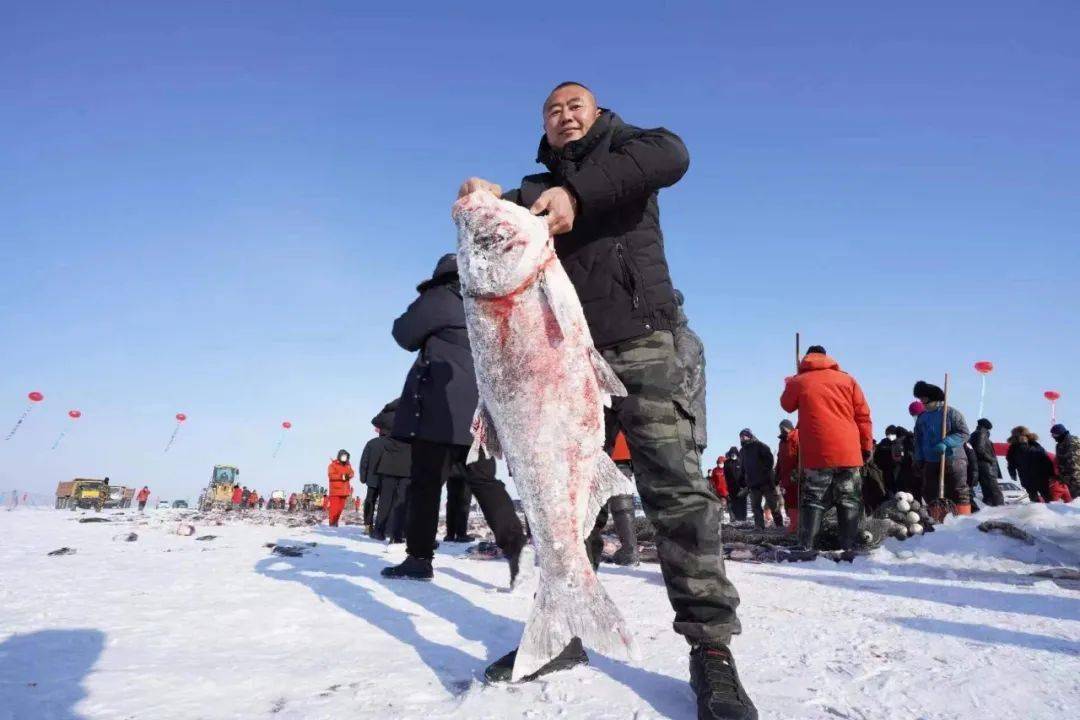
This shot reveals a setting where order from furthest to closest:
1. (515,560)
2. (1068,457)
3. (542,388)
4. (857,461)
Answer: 1. (1068,457)
2. (857,461)
3. (515,560)
4. (542,388)

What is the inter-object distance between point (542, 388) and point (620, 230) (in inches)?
43.0

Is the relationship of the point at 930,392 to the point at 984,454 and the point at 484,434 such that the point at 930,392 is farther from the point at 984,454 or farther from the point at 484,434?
the point at 484,434

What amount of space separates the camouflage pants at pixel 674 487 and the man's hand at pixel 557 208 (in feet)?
2.37

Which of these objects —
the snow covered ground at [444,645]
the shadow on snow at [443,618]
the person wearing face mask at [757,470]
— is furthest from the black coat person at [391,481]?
the person wearing face mask at [757,470]

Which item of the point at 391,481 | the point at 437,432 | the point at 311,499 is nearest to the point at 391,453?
the point at 391,481

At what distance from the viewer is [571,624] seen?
2422 mm

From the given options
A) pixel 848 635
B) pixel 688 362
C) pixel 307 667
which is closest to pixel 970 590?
pixel 848 635

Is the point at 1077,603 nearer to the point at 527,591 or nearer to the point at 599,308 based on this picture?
the point at 527,591

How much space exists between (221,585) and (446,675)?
9.71 feet

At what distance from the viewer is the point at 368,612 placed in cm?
409

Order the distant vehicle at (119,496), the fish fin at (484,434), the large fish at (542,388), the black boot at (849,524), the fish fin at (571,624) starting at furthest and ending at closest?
the distant vehicle at (119,496) < the black boot at (849,524) < the fish fin at (484,434) < the large fish at (542,388) < the fish fin at (571,624)

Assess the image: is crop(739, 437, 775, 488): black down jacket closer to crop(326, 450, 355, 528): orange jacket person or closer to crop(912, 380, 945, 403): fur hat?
crop(912, 380, 945, 403): fur hat

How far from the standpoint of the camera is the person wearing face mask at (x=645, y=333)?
268cm

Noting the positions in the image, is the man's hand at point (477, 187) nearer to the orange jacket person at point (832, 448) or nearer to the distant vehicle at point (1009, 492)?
the orange jacket person at point (832, 448)
